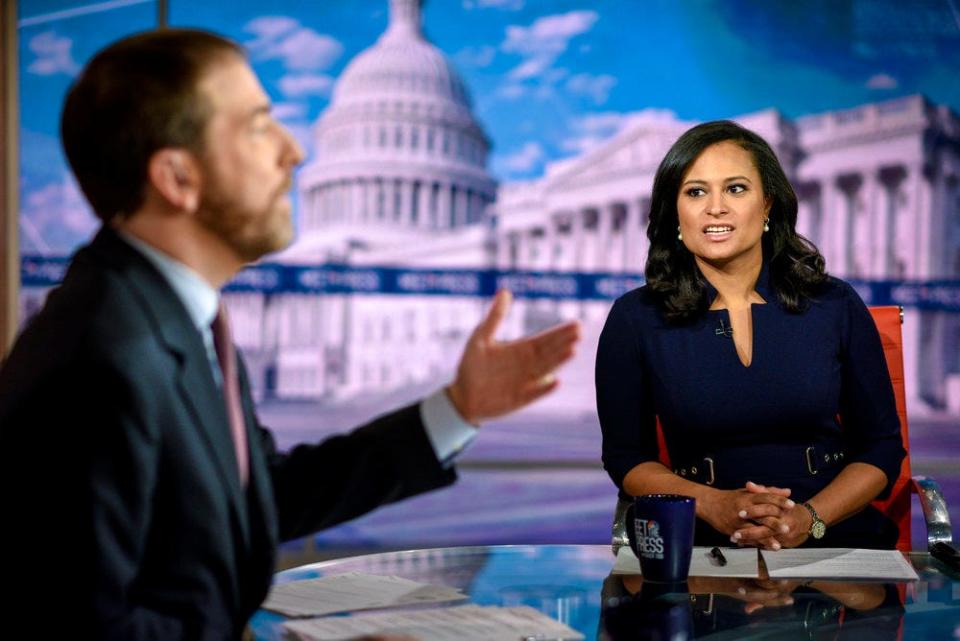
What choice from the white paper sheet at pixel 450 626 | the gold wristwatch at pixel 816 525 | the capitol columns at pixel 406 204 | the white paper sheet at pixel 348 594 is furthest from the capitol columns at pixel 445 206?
the white paper sheet at pixel 450 626

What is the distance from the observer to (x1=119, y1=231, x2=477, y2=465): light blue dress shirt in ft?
3.00

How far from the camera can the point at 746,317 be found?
187cm

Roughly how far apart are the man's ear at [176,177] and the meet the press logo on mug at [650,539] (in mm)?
703

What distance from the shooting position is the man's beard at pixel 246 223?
3.03 ft

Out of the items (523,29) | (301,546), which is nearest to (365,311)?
(301,546)

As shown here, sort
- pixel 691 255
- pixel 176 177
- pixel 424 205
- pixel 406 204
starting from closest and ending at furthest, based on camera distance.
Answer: pixel 176 177 → pixel 691 255 → pixel 424 205 → pixel 406 204

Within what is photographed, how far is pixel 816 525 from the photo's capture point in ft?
5.33

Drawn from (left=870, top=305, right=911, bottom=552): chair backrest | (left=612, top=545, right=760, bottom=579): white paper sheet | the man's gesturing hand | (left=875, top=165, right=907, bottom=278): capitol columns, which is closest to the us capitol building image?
(left=875, top=165, right=907, bottom=278): capitol columns

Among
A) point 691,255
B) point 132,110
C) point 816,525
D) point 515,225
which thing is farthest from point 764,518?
point 515,225

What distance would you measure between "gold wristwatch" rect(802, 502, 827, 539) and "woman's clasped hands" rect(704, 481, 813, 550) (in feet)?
0.05

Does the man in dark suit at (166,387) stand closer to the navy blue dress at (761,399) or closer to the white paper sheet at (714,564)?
the white paper sheet at (714,564)

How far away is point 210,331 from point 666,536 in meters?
0.63

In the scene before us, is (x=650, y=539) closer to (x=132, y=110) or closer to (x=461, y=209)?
(x=132, y=110)

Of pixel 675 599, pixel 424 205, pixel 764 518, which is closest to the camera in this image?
pixel 675 599
